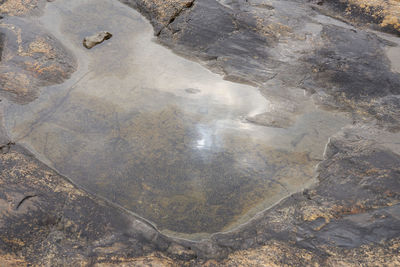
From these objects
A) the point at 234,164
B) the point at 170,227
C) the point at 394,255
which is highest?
the point at 394,255

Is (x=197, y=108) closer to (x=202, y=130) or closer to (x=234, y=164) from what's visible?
(x=202, y=130)

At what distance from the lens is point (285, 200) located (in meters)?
2.32

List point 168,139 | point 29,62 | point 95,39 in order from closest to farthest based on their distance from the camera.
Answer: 1. point 168,139
2. point 29,62
3. point 95,39

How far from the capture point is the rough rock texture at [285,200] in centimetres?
190

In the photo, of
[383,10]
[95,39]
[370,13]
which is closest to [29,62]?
[95,39]

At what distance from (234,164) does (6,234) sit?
1468 mm

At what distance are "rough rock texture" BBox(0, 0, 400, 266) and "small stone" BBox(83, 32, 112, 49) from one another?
270mm

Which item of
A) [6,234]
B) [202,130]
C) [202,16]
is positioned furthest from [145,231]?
[202,16]

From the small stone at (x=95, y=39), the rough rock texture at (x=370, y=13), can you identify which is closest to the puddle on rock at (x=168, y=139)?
the small stone at (x=95, y=39)

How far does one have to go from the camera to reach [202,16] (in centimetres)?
362

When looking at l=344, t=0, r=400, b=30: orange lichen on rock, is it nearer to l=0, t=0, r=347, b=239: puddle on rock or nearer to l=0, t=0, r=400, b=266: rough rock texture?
l=0, t=0, r=400, b=266: rough rock texture

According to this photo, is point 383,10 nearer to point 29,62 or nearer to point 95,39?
point 95,39

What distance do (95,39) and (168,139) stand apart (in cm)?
153

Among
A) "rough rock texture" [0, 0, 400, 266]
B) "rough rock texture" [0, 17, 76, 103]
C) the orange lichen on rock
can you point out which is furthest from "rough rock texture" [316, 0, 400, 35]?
"rough rock texture" [0, 17, 76, 103]
